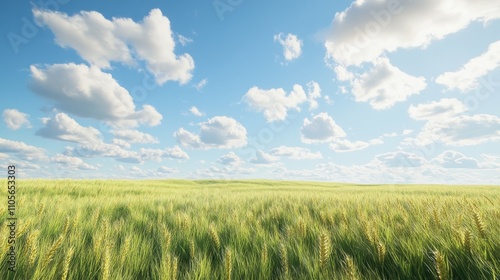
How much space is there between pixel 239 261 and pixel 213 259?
1.55 ft

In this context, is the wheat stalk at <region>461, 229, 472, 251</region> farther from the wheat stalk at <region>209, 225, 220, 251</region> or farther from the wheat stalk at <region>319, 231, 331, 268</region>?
the wheat stalk at <region>209, 225, 220, 251</region>

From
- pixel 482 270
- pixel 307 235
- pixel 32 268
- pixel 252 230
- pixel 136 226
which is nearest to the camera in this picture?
pixel 482 270

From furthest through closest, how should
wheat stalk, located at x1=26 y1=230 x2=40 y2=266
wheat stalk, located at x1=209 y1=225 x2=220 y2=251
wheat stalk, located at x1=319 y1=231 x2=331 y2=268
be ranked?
wheat stalk, located at x1=209 y1=225 x2=220 y2=251, wheat stalk, located at x1=26 y1=230 x2=40 y2=266, wheat stalk, located at x1=319 y1=231 x2=331 y2=268

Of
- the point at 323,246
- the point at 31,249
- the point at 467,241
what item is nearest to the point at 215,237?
the point at 323,246

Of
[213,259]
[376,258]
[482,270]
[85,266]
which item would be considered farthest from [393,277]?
[85,266]

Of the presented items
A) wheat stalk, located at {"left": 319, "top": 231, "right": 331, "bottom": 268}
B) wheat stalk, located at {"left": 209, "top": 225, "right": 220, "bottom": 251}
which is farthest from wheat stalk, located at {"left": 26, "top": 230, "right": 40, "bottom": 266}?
wheat stalk, located at {"left": 319, "top": 231, "right": 331, "bottom": 268}

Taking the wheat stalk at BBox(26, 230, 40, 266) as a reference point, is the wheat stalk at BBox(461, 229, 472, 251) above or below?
above

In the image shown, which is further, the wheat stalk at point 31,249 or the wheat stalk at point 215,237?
the wheat stalk at point 215,237

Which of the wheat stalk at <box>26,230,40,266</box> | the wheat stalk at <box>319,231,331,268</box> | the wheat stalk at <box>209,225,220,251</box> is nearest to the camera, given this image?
the wheat stalk at <box>319,231,331,268</box>

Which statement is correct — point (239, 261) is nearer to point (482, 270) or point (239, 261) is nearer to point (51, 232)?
point (482, 270)

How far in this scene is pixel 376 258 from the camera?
5.65ft

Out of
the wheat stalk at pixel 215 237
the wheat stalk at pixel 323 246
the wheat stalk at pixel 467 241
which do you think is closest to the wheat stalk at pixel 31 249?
the wheat stalk at pixel 215 237

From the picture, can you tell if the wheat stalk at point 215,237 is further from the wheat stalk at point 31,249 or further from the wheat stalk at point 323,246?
the wheat stalk at point 31,249

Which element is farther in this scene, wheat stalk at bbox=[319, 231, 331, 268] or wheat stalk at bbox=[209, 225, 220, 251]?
wheat stalk at bbox=[209, 225, 220, 251]
